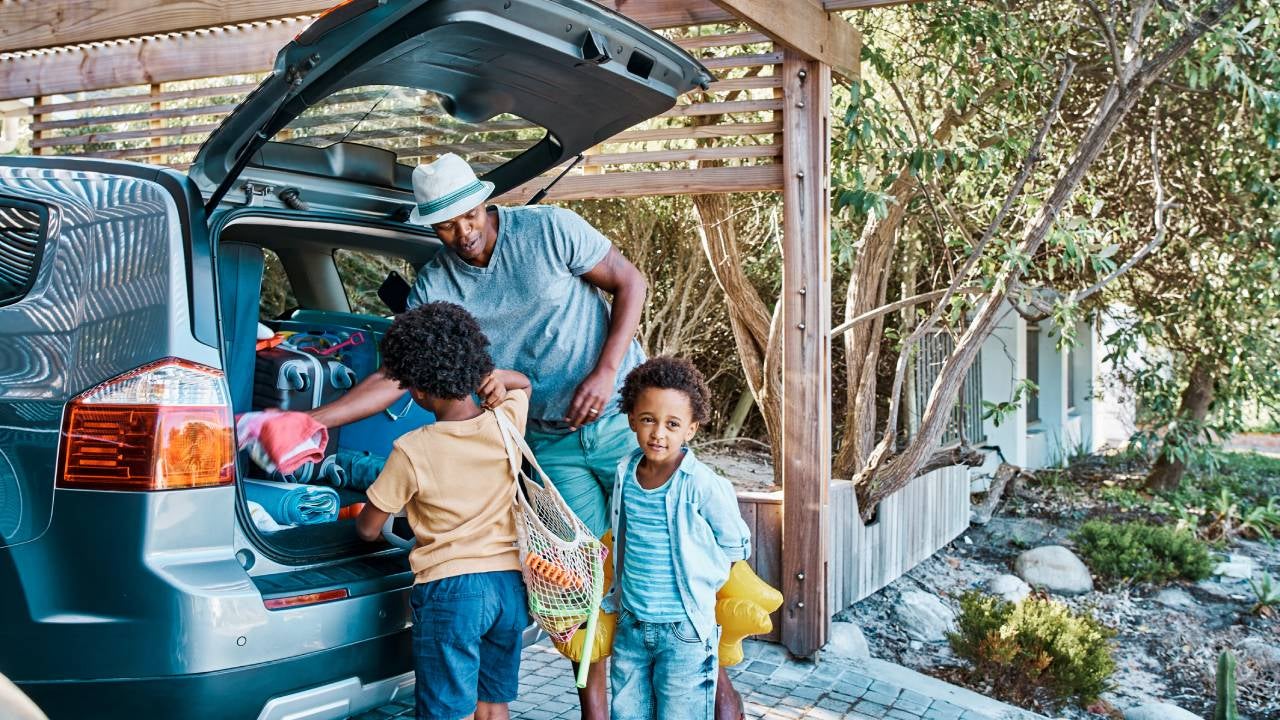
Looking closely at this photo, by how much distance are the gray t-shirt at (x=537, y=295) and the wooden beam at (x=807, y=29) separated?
1319 mm

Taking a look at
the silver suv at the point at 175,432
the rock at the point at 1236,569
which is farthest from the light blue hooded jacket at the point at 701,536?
the rock at the point at 1236,569

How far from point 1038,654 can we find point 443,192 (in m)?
3.58

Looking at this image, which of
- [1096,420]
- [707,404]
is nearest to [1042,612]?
[707,404]

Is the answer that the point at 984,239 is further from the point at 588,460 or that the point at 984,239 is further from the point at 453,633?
the point at 453,633

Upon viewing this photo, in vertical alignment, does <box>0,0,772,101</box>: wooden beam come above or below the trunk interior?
above

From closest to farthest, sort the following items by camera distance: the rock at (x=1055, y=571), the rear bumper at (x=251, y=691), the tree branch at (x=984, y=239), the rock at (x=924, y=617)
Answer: the rear bumper at (x=251, y=691), the tree branch at (x=984, y=239), the rock at (x=924, y=617), the rock at (x=1055, y=571)

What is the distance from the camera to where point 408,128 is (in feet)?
11.5

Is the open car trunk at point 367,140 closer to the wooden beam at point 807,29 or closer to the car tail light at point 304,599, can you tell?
the car tail light at point 304,599

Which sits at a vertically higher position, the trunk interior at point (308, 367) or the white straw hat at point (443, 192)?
the white straw hat at point (443, 192)

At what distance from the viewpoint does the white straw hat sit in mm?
3113

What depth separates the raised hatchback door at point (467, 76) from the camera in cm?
253

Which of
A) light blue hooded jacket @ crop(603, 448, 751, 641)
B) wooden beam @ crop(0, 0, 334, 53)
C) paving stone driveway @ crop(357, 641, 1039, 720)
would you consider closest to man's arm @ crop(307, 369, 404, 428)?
light blue hooded jacket @ crop(603, 448, 751, 641)

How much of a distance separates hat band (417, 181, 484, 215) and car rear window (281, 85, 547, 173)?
33 cm

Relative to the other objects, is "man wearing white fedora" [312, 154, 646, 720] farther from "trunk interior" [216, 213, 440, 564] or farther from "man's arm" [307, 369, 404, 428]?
"trunk interior" [216, 213, 440, 564]
